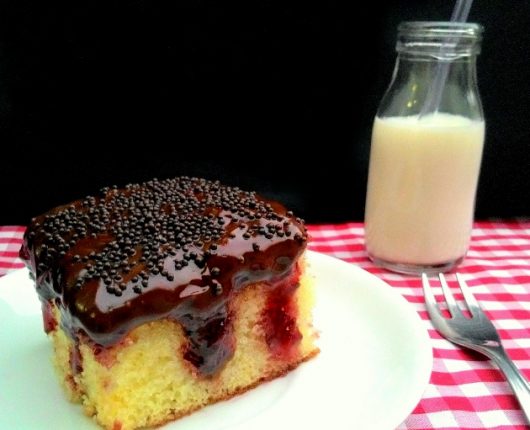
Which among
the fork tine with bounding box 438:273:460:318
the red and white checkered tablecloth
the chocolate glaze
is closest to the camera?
the chocolate glaze

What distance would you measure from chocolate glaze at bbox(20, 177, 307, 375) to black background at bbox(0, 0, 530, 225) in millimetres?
699

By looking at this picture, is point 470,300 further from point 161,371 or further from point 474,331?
point 161,371

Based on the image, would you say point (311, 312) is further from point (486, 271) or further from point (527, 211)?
point (527, 211)

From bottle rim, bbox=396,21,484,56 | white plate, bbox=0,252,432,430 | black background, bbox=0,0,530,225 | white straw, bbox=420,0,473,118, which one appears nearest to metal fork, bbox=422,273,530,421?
white plate, bbox=0,252,432,430

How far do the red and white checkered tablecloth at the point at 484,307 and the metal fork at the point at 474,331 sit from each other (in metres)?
0.02

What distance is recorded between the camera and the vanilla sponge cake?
2.99 ft

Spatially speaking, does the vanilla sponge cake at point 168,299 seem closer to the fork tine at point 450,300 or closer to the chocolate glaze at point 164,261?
Result: the chocolate glaze at point 164,261

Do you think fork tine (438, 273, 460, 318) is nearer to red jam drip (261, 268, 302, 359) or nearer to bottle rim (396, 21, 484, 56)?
red jam drip (261, 268, 302, 359)

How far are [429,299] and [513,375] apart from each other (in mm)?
312

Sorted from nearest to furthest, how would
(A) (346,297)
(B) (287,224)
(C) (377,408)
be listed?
(C) (377,408), (B) (287,224), (A) (346,297)

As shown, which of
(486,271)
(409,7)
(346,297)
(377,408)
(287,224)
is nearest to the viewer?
(377,408)

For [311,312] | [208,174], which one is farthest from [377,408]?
[208,174]

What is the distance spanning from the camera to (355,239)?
1.80 m

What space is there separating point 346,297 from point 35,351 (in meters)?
0.63
